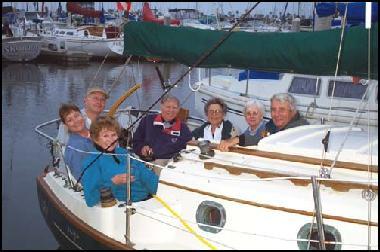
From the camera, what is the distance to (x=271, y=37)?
486 centimetres

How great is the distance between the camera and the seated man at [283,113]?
4.79 m

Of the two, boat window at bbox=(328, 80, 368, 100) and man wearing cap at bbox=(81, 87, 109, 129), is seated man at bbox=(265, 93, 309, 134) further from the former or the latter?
boat window at bbox=(328, 80, 368, 100)

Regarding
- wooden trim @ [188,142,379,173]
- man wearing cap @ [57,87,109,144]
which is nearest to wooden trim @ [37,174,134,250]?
man wearing cap @ [57,87,109,144]

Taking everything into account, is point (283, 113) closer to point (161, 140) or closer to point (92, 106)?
point (161, 140)

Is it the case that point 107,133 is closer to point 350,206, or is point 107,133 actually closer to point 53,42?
point 350,206

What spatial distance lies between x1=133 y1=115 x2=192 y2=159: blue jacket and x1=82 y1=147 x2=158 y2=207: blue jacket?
95 cm

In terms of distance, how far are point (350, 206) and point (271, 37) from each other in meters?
1.92

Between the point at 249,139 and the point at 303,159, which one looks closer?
the point at 303,159

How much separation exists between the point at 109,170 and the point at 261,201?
1316 millimetres

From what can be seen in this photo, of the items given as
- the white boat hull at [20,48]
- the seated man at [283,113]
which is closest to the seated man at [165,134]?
the seated man at [283,113]

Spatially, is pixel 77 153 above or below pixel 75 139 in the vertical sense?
below

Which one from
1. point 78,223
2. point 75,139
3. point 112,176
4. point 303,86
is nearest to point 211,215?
point 112,176

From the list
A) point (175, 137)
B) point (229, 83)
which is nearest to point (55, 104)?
point (229, 83)

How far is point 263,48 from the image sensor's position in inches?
189
